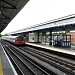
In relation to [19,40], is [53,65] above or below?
below

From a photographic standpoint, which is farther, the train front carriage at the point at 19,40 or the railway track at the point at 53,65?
the train front carriage at the point at 19,40

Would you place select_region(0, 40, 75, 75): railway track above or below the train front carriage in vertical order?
below

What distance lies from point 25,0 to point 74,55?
10528 mm

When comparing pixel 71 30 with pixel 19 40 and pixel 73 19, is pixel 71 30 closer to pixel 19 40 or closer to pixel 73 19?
pixel 73 19

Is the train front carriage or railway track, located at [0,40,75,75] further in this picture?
the train front carriage

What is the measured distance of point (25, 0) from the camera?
13211 millimetres

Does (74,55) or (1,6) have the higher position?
(1,6)

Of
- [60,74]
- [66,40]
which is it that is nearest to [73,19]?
[66,40]

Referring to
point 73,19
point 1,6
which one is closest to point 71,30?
point 73,19

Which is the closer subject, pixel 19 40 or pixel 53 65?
pixel 53 65

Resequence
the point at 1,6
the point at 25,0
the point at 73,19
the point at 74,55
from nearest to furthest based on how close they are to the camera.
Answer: the point at 25,0 < the point at 1,6 < the point at 74,55 < the point at 73,19

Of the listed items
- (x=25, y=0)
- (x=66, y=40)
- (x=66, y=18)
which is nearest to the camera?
(x=25, y=0)

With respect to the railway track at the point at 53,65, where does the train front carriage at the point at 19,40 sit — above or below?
above

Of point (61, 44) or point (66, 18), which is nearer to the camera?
point (66, 18)
